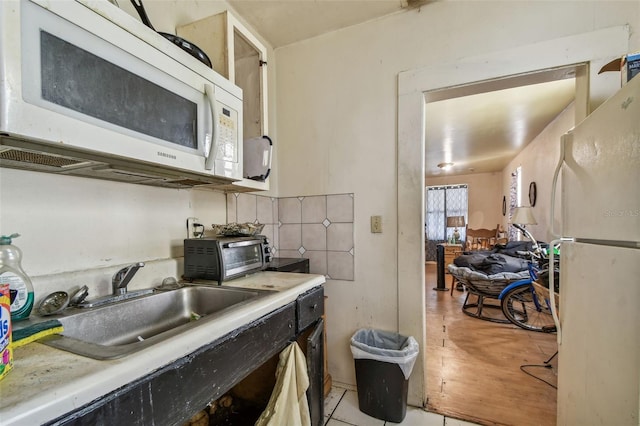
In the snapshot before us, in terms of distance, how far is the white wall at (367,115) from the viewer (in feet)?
5.18

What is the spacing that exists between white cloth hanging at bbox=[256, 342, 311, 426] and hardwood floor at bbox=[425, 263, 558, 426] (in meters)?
1.07

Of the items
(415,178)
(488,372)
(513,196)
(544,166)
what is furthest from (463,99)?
(513,196)

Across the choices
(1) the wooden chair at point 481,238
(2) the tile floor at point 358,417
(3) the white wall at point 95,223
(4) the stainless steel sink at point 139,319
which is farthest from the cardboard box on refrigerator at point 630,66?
(1) the wooden chair at point 481,238

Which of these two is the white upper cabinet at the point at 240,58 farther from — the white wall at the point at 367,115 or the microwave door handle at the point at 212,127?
the white wall at the point at 367,115

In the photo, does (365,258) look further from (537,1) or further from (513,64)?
(537,1)

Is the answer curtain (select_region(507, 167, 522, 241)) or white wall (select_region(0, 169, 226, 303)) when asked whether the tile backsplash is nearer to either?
white wall (select_region(0, 169, 226, 303))

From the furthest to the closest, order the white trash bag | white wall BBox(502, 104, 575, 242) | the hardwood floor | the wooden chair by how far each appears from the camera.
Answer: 1. the wooden chair
2. white wall BBox(502, 104, 575, 242)
3. the hardwood floor
4. the white trash bag

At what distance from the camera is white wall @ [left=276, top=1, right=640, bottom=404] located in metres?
1.58

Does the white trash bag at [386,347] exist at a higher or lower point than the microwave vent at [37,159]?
lower

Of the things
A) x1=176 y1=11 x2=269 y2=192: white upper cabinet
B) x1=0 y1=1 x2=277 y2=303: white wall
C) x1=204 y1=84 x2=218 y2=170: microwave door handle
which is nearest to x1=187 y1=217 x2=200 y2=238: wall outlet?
x1=0 y1=1 x2=277 y2=303: white wall

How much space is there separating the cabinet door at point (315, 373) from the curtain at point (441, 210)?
699 centimetres

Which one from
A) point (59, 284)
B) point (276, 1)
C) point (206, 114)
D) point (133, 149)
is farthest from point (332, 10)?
point (59, 284)

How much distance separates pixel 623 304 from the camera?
787mm

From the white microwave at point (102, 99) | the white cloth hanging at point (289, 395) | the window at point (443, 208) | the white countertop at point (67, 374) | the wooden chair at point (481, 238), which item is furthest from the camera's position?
the window at point (443, 208)
